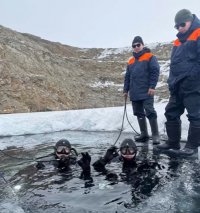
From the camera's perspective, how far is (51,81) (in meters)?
24.0

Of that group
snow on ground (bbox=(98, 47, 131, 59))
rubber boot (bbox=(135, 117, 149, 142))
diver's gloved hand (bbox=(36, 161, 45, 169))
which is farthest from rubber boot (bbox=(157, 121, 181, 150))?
snow on ground (bbox=(98, 47, 131, 59))

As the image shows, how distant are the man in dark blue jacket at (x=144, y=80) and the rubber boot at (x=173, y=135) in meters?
0.69

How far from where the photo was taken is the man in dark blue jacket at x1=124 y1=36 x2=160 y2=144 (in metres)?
7.25

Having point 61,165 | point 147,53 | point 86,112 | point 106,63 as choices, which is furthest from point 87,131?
point 106,63

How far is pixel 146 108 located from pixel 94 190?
3.34 meters

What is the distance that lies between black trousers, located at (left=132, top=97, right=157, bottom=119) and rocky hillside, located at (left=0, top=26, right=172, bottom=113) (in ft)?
40.3

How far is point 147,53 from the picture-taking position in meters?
7.43

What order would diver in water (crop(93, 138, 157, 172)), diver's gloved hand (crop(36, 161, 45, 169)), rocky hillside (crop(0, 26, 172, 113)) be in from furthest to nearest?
rocky hillside (crop(0, 26, 172, 113)) < diver's gloved hand (crop(36, 161, 45, 169)) < diver in water (crop(93, 138, 157, 172))

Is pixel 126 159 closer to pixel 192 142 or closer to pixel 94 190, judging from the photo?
pixel 192 142

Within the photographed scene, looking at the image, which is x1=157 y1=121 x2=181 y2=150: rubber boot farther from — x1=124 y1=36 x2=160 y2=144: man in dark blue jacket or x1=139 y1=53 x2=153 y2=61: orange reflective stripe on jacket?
x1=139 y1=53 x2=153 y2=61: orange reflective stripe on jacket

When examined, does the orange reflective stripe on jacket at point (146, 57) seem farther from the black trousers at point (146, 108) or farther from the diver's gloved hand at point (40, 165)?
the diver's gloved hand at point (40, 165)

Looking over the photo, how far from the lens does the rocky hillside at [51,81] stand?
2050cm

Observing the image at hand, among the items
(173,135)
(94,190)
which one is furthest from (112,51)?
(94,190)

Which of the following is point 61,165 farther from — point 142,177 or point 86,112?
point 86,112
